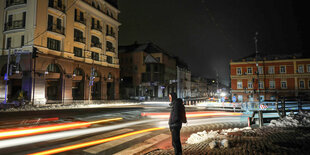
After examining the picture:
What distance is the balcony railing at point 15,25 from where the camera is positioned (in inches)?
1074

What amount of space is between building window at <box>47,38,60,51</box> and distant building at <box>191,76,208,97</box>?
214 feet

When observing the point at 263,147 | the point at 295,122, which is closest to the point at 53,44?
the point at 263,147

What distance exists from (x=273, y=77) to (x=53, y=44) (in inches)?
1806

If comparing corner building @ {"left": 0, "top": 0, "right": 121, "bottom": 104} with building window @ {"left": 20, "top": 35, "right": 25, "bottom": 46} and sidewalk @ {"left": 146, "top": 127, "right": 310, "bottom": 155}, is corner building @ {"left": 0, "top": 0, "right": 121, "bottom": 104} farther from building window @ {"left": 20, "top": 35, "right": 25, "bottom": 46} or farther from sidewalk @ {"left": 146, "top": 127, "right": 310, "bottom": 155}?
sidewalk @ {"left": 146, "top": 127, "right": 310, "bottom": 155}

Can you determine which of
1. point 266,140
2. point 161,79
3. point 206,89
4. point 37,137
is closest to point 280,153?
point 266,140

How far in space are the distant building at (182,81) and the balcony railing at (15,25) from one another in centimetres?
4751

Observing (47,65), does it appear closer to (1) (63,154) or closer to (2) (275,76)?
(1) (63,154)

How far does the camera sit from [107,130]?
9297 millimetres

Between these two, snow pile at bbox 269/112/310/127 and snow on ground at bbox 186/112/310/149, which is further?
snow pile at bbox 269/112/310/127

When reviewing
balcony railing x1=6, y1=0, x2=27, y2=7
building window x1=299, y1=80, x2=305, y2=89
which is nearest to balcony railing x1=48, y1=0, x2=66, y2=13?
balcony railing x1=6, y1=0, x2=27, y2=7

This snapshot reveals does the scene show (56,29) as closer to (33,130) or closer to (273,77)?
(33,130)

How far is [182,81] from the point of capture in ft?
229

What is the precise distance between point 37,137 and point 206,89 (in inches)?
4476

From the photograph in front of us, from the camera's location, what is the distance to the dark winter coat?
16.4ft
